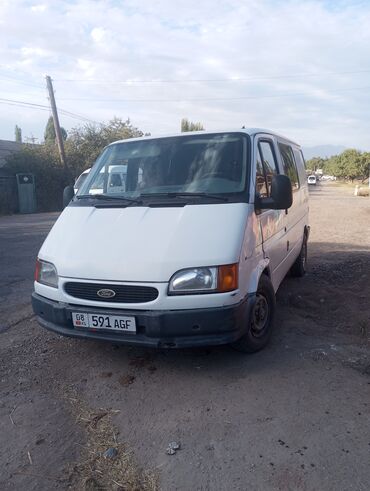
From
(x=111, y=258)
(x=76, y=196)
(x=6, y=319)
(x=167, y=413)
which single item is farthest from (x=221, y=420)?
(x=6, y=319)

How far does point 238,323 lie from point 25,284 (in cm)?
462

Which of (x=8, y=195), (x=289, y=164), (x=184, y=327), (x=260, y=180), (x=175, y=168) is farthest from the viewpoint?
(x=8, y=195)

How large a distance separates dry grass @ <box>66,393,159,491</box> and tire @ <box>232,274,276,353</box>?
137 centimetres

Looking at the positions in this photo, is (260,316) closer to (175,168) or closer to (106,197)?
(175,168)

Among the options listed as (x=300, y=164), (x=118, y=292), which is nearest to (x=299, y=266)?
(x=300, y=164)

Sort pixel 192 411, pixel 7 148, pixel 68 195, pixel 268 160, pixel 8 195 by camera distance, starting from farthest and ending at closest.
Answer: pixel 7 148, pixel 8 195, pixel 68 195, pixel 268 160, pixel 192 411

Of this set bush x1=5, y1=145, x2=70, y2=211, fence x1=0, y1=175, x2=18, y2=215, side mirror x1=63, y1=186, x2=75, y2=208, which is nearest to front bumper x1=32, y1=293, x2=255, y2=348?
side mirror x1=63, y1=186, x2=75, y2=208

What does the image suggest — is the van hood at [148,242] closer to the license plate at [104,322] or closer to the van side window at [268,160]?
the license plate at [104,322]

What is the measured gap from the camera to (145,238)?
3574 millimetres

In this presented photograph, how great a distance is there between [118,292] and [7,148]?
80.8 feet

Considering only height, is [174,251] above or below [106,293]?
above

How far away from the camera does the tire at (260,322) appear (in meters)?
3.89

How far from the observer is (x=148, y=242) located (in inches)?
139

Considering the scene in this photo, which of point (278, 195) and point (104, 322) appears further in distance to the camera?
point (278, 195)
